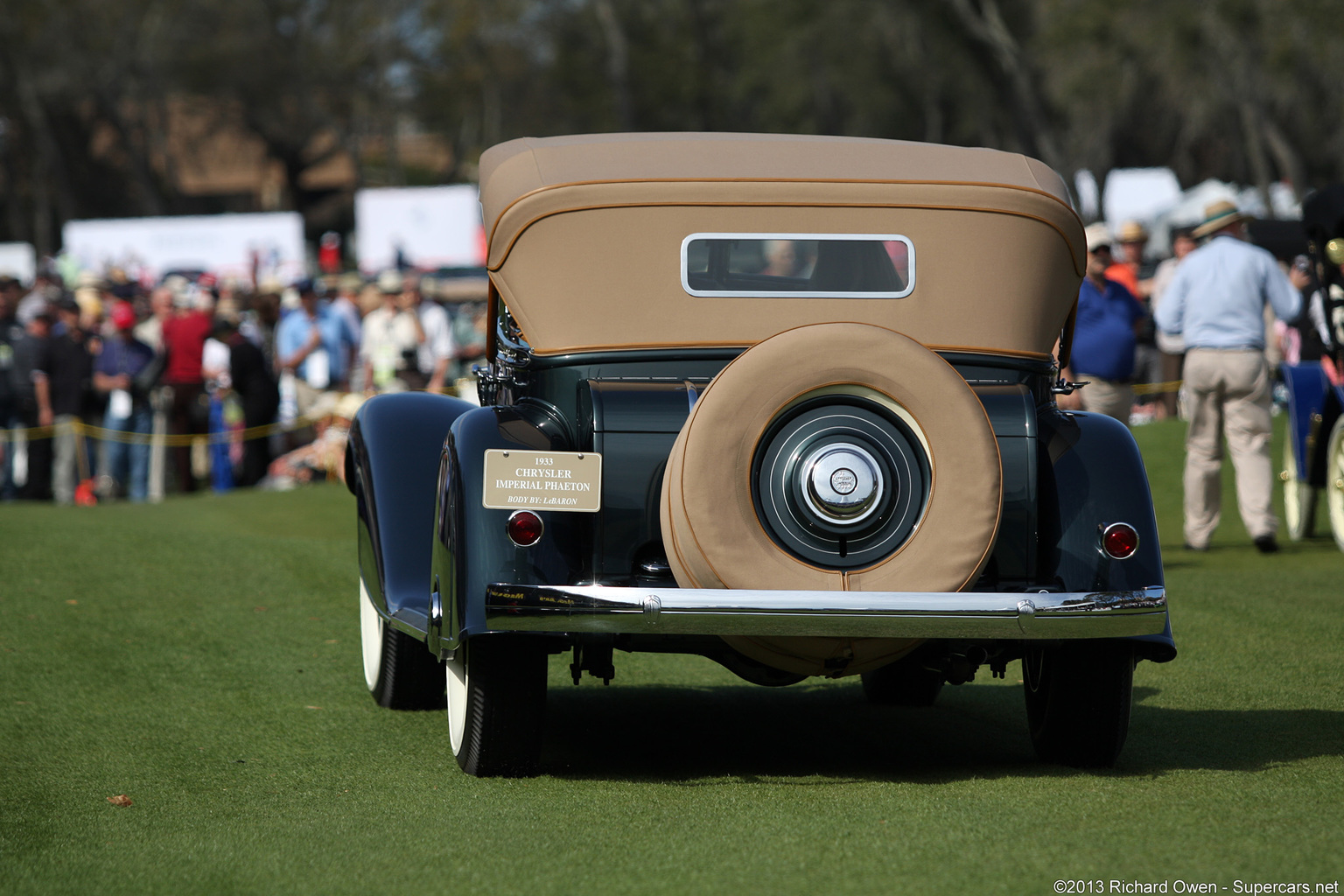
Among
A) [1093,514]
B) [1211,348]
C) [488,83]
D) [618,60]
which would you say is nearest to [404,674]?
[1093,514]

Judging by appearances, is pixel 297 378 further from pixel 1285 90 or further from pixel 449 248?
pixel 1285 90

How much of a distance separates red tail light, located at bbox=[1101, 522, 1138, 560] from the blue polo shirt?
5406mm

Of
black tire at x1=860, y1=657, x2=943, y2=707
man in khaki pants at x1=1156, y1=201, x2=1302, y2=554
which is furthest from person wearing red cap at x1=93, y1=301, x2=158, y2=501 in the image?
black tire at x1=860, y1=657, x2=943, y2=707

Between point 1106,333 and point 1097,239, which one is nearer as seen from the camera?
point 1097,239

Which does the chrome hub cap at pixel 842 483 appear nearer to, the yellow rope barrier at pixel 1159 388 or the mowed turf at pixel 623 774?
the mowed turf at pixel 623 774

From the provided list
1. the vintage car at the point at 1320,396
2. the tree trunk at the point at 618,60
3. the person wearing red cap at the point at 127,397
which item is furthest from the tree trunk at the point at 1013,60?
the vintage car at the point at 1320,396

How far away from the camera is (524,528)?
4.49 m

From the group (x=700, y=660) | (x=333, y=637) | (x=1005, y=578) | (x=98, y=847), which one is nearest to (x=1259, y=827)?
(x=1005, y=578)

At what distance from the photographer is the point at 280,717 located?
19.0 ft

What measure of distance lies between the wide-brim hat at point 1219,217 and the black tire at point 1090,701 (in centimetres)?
619

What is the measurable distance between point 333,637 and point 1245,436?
6.19m

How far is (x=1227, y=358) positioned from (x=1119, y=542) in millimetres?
6072

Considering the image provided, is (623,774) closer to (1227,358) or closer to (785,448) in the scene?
(785,448)

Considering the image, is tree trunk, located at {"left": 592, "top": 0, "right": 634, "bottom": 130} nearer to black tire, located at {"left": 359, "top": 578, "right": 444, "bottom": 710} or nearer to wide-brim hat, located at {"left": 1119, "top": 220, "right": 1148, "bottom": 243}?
wide-brim hat, located at {"left": 1119, "top": 220, "right": 1148, "bottom": 243}
